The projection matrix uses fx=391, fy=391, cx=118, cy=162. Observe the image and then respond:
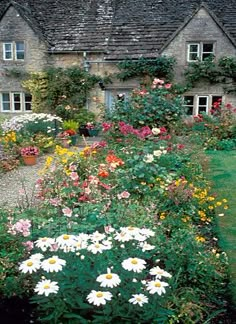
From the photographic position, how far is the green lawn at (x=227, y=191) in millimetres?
5496

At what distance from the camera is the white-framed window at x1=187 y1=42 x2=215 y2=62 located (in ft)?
64.5

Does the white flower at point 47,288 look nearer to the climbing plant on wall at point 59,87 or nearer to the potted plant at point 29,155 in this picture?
the potted plant at point 29,155

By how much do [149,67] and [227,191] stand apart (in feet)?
39.9

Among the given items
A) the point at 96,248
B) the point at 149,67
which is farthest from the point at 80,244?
the point at 149,67

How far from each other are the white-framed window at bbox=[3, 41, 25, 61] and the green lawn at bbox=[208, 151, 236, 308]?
13064 mm

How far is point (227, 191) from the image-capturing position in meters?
8.48

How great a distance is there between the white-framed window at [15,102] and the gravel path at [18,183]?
9.84 m

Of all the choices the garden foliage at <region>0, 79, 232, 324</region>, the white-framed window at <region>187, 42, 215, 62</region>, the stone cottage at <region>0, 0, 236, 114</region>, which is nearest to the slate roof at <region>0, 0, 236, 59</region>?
the stone cottage at <region>0, 0, 236, 114</region>

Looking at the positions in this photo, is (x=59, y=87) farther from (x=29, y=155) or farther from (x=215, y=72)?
(x=29, y=155)

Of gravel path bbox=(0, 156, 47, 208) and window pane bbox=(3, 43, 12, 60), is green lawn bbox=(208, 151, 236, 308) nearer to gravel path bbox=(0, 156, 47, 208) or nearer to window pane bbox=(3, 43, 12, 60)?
gravel path bbox=(0, 156, 47, 208)

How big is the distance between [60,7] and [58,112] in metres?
7.11

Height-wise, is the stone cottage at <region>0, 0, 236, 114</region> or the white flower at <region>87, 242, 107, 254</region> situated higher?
the stone cottage at <region>0, 0, 236, 114</region>

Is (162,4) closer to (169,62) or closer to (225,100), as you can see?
(169,62)

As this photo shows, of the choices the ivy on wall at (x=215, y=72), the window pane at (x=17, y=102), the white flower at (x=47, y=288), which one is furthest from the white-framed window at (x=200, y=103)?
the white flower at (x=47, y=288)
